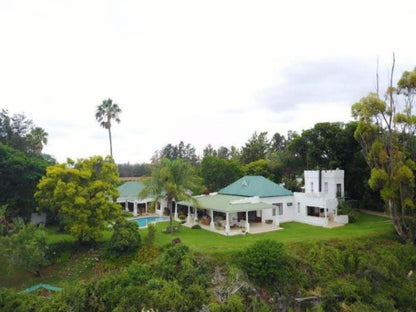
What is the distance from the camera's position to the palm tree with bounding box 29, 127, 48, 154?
3619cm

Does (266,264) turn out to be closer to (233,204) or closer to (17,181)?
(233,204)

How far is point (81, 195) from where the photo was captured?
20.2 meters

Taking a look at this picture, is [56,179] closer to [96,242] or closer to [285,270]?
[96,242]

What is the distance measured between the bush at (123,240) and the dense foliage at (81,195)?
120 cm

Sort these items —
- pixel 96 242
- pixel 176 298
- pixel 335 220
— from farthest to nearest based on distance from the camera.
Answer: pixel 335 220 < pixel 96 242 < pixel 176 298

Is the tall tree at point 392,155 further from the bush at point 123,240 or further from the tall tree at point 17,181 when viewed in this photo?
the tall tree at point 17,181

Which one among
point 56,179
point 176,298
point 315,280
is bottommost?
point 315,280

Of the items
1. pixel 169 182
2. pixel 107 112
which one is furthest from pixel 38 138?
pixel 169 182

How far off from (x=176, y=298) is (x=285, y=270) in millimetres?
6967

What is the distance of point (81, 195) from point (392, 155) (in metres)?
21.2

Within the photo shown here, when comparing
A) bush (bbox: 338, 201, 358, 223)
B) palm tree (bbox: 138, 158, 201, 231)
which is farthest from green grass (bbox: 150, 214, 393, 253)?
palm tree (bbox: 138, 158, 201, 231)

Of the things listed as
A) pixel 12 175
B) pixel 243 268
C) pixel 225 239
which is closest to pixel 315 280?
pixel 243 268

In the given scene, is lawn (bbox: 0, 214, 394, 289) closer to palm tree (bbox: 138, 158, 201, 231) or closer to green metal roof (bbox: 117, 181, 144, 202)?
palm tree (bbox: 138, 158, 201, 231)

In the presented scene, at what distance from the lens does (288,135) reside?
61.0 meters
